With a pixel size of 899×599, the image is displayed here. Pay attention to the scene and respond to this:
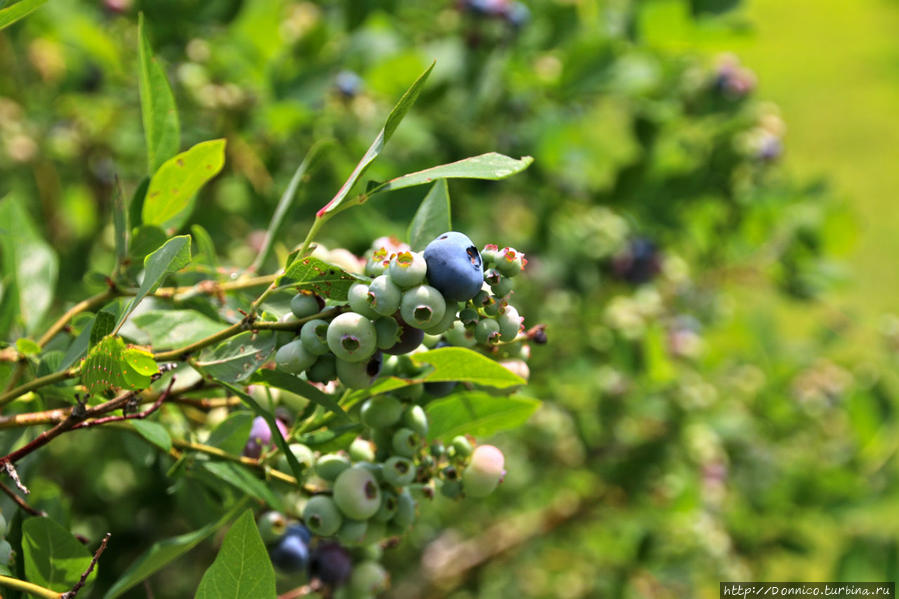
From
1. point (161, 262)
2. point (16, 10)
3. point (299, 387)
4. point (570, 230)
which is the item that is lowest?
point (570, 230)

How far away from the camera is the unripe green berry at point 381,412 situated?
0.64m

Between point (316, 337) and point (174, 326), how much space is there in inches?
8.6

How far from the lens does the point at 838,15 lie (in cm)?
561

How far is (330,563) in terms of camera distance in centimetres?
76

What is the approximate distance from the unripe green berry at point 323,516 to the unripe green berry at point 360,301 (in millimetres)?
213

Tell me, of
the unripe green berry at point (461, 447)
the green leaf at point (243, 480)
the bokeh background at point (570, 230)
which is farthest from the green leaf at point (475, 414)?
the bokeh background at point (570, 230)

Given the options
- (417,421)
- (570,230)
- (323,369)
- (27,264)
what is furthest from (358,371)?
(570,230)

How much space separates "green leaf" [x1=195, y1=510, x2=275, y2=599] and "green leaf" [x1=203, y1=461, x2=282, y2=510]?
9cm

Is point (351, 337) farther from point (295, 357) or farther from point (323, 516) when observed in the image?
point (323, 516)

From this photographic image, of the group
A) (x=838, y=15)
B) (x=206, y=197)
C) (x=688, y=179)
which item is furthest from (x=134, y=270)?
(x=838, y=15)

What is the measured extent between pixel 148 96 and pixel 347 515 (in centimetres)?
39

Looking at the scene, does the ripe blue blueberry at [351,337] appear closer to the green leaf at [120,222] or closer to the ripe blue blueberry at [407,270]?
the ripe blue blueberry at [407,270]

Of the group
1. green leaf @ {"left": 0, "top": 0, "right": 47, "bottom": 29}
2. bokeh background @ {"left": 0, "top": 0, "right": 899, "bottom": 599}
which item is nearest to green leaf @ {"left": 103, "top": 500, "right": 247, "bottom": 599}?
green leaf @ {"left": 0, "top": 0, "right": 47, "bottom": 29}

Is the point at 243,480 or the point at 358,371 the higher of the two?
the point at 358,371
